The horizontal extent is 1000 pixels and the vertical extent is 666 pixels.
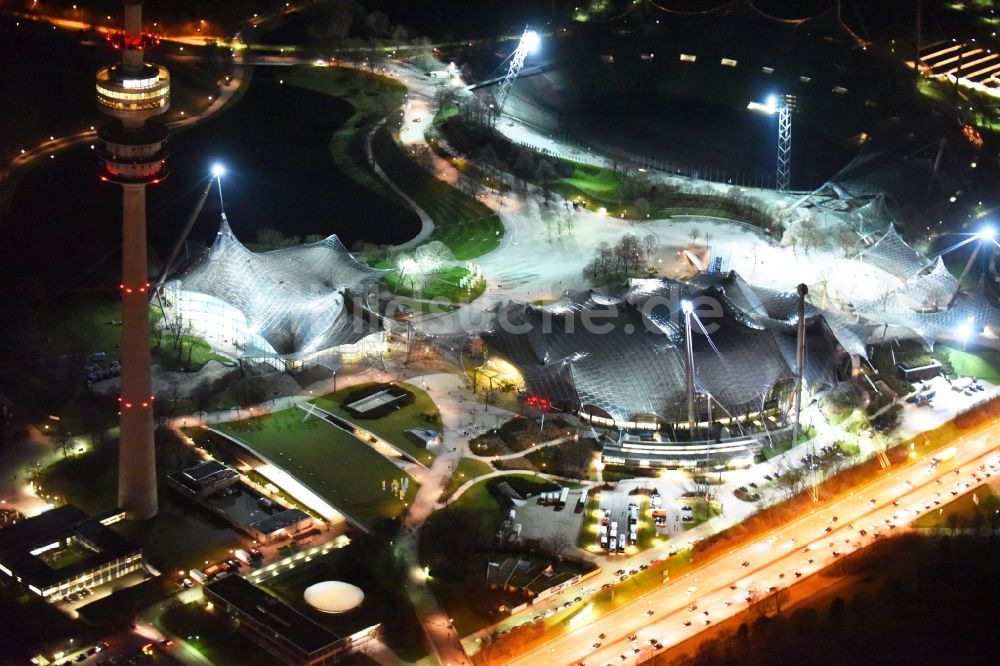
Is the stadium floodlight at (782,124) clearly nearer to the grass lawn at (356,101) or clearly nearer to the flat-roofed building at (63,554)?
the grass lawn at (356,101)

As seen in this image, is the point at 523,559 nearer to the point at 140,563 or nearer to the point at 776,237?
the point at 140,563

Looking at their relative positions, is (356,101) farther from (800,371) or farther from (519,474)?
(800,371)

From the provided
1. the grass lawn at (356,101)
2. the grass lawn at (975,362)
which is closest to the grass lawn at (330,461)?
the grass lawn at (975,362)

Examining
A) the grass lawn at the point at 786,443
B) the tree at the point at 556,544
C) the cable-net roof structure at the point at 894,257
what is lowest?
the tree at the point at 556,544

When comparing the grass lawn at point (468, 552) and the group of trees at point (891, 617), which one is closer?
the group of trees at point (891, 617)

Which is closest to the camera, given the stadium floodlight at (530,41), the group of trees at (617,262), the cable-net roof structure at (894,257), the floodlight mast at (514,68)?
the cable-net roof structure at (894,257)

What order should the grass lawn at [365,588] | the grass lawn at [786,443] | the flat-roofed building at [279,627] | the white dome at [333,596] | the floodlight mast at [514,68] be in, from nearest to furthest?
1. the flat-roofed building at [279,627]
2. the grass lawn at [365,588]
3. the white dome at [333,596]
4. the grass lawn at [786,443]
5. the floodlight mast at [514,68]

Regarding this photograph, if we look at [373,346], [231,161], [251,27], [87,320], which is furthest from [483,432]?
[251,27]

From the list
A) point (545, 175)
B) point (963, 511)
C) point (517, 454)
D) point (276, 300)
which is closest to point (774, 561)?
point (963, 511)
